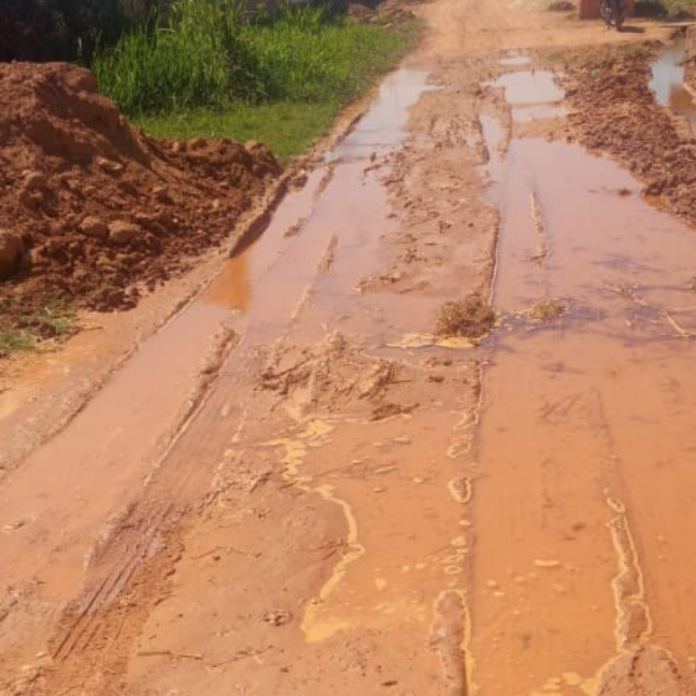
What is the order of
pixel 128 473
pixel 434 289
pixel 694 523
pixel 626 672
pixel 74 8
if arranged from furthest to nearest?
pixel 74 8 → pixel 434 289 → pixel 128 473 → pixel 694 523 → pixel 626 672

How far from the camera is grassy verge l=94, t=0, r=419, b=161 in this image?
14500 millimetres

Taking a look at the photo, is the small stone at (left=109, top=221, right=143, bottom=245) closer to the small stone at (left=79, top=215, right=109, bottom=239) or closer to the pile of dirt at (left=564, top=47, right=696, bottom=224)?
the small stone at (left=79, top=215, right=109, bottom=239)

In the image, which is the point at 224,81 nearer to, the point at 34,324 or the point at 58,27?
the point at 58,27

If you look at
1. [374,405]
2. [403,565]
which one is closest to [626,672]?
[403,565]

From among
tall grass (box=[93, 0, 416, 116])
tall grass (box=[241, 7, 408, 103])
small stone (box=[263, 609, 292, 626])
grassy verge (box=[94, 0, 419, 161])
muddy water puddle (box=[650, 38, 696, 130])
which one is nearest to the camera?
small stone (box=[263, 609, 292, 626])

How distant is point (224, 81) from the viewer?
15766mm

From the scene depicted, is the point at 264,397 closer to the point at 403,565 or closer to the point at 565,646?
the point at 403,565

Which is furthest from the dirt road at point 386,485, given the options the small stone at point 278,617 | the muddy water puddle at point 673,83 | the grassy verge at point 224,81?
the muddy water puddle at point 673,83

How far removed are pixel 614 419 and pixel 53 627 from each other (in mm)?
3201

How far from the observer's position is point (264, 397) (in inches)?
257

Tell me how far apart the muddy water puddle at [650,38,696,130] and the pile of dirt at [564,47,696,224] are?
0.21 meters

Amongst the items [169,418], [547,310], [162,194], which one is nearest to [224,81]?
[162,194]

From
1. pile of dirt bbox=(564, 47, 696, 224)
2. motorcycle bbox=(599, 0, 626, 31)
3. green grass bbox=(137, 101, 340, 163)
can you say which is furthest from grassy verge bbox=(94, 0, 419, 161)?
A: motorcycle bbox=(599, 0, 626, 31)

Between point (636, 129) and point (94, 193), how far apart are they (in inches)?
271
